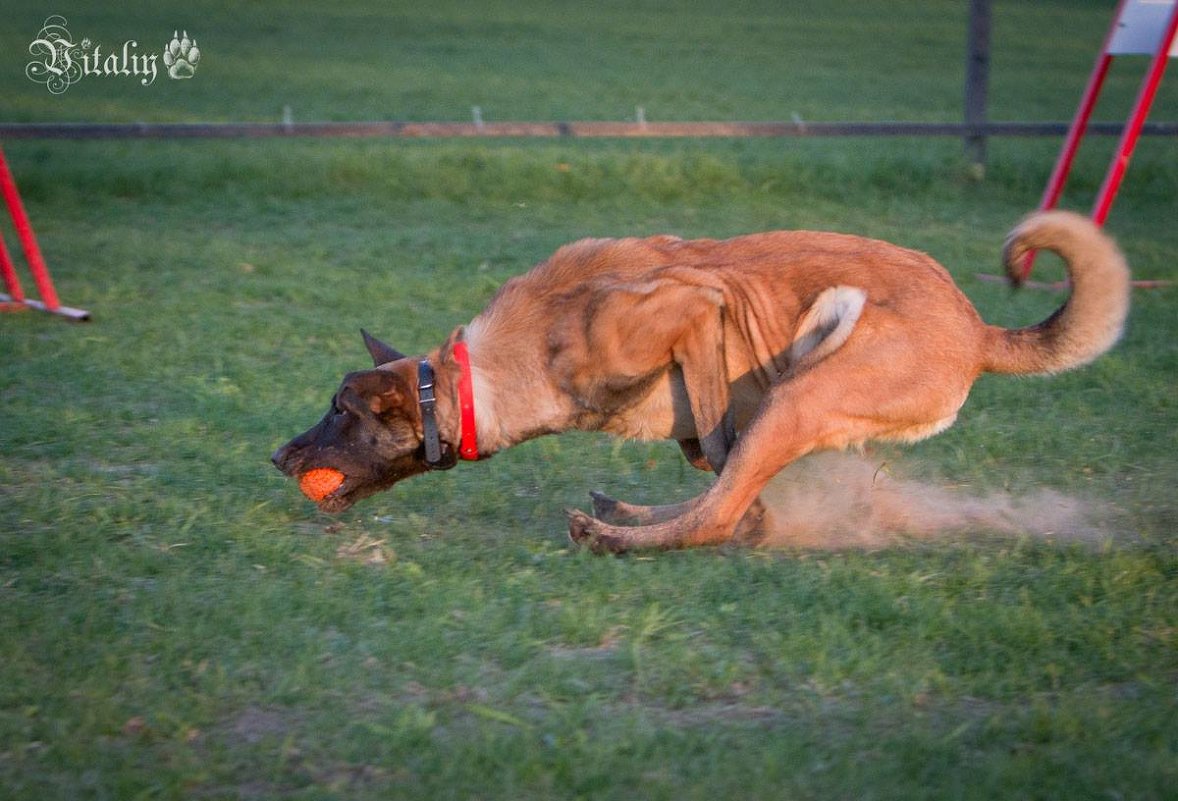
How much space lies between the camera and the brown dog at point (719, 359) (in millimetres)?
4980

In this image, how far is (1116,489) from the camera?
609 cm

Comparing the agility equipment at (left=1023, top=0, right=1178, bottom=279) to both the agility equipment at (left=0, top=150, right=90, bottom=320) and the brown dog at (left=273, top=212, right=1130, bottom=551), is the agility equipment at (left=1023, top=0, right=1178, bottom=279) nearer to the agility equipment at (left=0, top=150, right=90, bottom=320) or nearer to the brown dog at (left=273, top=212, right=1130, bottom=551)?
the brown dog at (left=273, top=212, right=1130, bottom=551)

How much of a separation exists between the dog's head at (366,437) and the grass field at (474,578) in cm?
32

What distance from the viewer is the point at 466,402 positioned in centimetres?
516

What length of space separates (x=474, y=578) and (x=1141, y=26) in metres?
7.54

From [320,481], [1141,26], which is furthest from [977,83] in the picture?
[320,481]

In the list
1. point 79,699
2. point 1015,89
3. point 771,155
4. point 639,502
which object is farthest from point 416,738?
point 1015,89

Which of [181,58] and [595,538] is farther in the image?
[181,58]

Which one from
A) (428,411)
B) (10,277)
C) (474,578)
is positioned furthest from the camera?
(10,277)

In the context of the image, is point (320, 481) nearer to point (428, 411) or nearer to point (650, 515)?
point (428, 411)

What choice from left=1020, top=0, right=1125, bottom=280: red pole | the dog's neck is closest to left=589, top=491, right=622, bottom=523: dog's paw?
the dog's neck

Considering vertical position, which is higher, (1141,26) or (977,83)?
(1141,26)

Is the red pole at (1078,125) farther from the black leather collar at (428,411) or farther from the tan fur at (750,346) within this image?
the black leather collar at (428,411)

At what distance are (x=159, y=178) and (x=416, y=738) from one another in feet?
35.5
